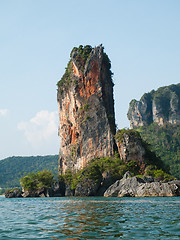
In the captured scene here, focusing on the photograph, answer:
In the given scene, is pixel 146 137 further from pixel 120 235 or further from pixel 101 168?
pixel 120 235

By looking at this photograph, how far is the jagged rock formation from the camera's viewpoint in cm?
14350

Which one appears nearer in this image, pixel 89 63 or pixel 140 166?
pixel 140 166

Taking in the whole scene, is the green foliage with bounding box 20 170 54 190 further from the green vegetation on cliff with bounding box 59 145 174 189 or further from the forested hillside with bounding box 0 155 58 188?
the forested hillside with bounding box 0 155 58 188

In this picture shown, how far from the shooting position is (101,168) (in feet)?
220

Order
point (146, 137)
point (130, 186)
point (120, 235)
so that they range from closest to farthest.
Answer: point (120, 235) < point (130, 186) < point (146, 137)

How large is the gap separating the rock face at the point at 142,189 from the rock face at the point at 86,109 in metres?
24.0

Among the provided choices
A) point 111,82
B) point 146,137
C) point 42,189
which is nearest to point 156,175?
point 42,189

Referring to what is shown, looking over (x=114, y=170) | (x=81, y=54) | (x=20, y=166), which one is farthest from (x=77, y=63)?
(x=20, y=166)

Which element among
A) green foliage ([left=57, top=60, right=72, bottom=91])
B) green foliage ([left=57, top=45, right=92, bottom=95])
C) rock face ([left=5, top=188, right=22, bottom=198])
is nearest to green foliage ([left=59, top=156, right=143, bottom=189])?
rock face ([left=5, top=188, right=22, bottom=198])

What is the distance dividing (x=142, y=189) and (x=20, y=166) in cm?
14149

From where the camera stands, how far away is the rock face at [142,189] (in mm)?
45584

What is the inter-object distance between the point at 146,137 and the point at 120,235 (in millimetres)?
126833

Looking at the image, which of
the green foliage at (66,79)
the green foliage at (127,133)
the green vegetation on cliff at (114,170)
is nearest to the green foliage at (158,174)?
the green vegetation on cliff at (114,170)

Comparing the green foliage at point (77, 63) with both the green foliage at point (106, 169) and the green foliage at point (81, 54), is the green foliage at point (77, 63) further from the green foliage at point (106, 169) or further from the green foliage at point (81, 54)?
the green foliage at point (106, 169)
